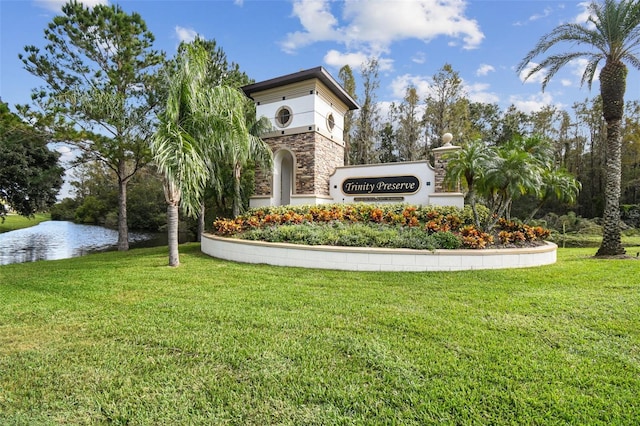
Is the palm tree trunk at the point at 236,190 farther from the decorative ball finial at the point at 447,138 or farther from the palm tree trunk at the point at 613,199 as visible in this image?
the palm tree trunk at the point at 613,199

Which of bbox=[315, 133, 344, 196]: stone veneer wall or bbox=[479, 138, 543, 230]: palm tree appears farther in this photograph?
bbox=[315, 133, 344, 196]: stone veneer wall

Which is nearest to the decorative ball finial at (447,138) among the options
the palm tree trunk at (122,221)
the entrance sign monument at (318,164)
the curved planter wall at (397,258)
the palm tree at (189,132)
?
the entrance sign monument at (318,164)

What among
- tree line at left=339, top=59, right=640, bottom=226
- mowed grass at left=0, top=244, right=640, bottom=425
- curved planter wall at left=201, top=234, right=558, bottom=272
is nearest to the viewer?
mowed grass at left=0, top=244, right=640, bottom=425

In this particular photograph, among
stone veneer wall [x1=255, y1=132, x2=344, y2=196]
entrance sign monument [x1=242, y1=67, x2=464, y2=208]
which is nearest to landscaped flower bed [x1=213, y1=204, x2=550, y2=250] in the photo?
entrance sign monument [x1=242, y1=67, x2=464, y2=208]

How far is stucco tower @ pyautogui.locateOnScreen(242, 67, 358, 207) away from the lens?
492 inches

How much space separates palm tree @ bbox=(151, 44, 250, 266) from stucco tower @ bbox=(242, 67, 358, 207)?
186 inches

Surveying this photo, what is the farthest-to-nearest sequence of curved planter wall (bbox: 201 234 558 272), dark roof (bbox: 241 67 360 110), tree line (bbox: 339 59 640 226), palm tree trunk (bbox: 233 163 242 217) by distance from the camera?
tree line (bbox: 339 59 640 226), palm tree trunk (bbox: 233 163 242 217), dark roof (bbox: 241 67 360 110), curved planter wall (bbox: 201 234 558 272)

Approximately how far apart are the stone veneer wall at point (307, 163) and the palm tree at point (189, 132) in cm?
463

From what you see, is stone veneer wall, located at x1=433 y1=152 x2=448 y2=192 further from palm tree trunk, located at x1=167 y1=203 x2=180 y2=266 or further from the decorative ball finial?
palm tree trunk, located at x1=167 y1=203 x2=180 y2=266

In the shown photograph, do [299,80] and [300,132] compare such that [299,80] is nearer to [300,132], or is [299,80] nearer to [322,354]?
[300,132]

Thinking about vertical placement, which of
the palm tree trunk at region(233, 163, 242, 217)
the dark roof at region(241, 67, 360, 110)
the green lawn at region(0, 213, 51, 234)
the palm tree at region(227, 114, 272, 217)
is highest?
the dark roof at region(241, 67, 360, 110)

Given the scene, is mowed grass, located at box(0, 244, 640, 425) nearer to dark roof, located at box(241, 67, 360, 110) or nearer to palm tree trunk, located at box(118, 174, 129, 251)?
palm tree trunk, located at box(118, 174, 129, 251)

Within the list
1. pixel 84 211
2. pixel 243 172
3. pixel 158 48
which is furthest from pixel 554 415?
pixel 84 211

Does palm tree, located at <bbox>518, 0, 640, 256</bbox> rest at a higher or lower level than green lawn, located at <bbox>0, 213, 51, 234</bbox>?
higher
